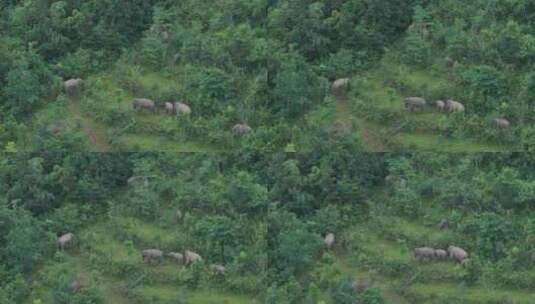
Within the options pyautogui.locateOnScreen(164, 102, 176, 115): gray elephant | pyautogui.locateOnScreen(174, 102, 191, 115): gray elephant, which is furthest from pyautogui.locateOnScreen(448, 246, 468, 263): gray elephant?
pyautogui.locateOnScreen(164, 102, 176, 115): gray elephant

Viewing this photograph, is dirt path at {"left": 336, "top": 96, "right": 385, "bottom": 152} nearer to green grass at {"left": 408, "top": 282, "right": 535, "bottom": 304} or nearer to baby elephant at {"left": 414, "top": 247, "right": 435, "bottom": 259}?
baby elephant at {"left": 414, "top": 247, "right": 435, "bottom": 259}

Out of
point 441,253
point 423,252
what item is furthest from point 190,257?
point 441,253

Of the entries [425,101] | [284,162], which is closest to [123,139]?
[284,162]

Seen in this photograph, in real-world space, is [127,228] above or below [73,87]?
below

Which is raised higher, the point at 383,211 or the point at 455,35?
the point at 455,35

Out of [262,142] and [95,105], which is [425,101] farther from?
[95,105]

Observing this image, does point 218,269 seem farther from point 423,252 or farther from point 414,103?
point 414,103
